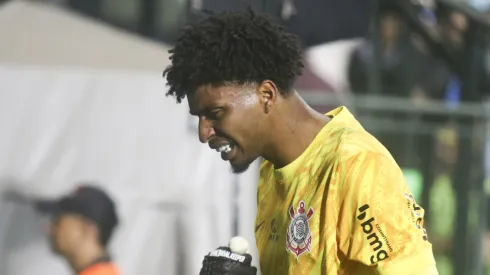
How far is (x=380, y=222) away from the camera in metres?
2.92

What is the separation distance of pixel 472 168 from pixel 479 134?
0.31 metres

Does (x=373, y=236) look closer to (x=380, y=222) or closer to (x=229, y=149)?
(x=380, y=222)

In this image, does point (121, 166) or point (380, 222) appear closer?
point (380, 222)

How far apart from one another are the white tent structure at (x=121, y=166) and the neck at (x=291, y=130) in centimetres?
268

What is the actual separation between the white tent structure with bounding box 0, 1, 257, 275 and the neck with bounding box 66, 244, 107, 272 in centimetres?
19

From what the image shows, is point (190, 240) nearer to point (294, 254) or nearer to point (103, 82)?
point (103, 82)

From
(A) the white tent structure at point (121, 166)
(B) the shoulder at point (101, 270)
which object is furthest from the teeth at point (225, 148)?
(A) the white tent structure at point (121, 166)

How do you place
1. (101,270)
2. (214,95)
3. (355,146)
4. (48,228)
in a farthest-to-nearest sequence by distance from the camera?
(48,228) < (101,270) < (214,95) < (355,146)

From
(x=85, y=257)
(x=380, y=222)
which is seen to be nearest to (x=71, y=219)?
(x=85, y=257)

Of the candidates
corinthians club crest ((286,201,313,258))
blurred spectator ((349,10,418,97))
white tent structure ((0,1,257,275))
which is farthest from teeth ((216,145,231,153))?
blurred spectator ((349,10,418,97))

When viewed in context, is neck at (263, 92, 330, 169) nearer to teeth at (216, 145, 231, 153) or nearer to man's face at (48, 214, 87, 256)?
teeth at (216, 145, 231, 153)

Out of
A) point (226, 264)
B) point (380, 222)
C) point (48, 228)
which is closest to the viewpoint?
point (380, 222)

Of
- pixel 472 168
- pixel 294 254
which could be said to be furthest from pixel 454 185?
pixel 294 254

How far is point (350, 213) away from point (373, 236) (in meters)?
0.09
